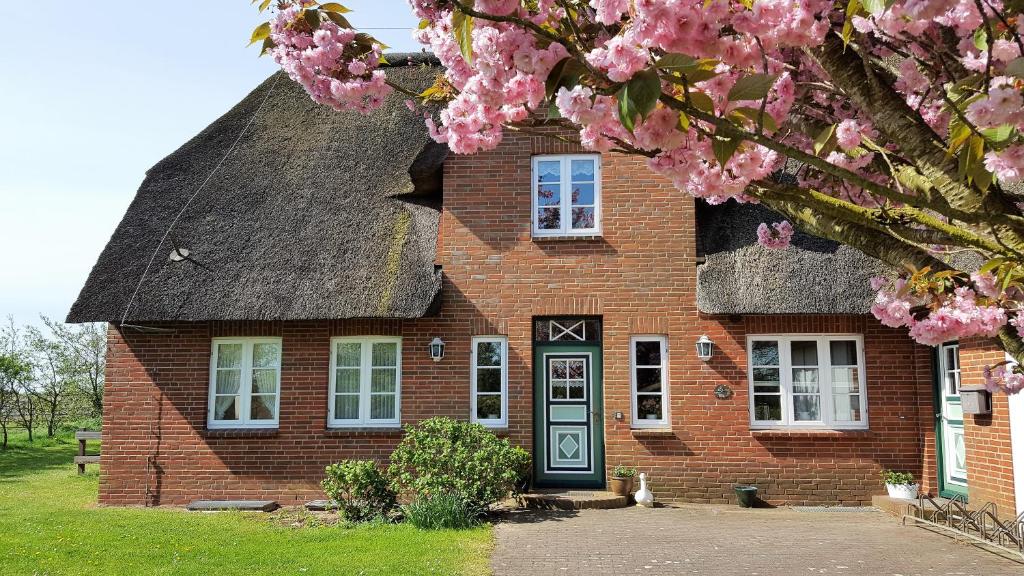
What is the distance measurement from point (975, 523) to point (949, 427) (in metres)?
1.96

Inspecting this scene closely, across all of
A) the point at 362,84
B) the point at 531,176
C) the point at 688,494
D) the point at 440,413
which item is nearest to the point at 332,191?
the point at 531,176

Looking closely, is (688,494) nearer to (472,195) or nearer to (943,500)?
(943,500)

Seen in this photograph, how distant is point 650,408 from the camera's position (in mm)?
10055

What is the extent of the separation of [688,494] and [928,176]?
8000 mm

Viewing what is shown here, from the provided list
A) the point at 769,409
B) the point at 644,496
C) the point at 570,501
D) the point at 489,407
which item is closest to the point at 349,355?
the point at 489,407

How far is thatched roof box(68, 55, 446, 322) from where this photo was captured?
973cm

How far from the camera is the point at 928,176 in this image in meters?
2.39

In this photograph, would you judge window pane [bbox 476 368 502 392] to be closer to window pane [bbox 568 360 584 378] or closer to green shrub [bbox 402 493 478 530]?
window pane [bbox 568 360 584 378]

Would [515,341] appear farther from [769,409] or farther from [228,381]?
[228,381]

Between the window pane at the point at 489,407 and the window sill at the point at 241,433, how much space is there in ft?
8.94

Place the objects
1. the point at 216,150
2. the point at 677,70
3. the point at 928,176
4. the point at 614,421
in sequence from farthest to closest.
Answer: the point at 216,150, the point at 614,421, the point at 928,176, the point at 677,70

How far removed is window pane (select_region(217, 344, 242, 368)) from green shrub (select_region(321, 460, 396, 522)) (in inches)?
98.3

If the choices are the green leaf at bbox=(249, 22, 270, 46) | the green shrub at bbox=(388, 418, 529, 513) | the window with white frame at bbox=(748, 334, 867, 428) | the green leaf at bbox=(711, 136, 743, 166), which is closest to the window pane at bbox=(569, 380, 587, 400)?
the green shrub at bbox=(388, 418, 529, 513)

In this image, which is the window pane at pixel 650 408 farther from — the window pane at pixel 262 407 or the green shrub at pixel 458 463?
the window pane at pixel 262 407
